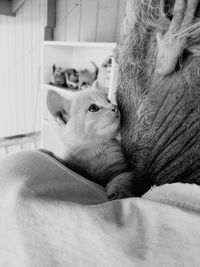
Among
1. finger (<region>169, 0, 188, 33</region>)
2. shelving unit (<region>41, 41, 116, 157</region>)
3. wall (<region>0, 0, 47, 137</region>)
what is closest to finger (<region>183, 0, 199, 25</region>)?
finger (<region>169, 0, 188, 33</region>)

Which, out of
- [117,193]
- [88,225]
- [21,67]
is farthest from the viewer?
[21,67]

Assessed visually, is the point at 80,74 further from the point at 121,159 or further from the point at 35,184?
the point at 35,184

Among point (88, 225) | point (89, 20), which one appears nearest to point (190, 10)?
point (88, 225)

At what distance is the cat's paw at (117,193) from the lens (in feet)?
1.44

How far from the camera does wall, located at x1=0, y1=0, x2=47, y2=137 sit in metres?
2.15

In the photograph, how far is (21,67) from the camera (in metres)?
2.43

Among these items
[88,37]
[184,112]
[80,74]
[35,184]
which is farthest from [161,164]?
[88,37]

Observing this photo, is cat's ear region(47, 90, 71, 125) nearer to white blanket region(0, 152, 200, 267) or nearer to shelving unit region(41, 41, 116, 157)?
white blanket region(0, 152, 200, 267)

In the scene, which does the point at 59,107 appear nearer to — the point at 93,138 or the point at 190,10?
the point at 93,138

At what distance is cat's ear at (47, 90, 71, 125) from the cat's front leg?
40 centimetres

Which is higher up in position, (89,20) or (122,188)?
(89,20)

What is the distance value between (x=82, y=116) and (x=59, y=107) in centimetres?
9

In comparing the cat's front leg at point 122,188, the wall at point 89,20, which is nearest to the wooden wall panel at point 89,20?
the wall at point 89,20

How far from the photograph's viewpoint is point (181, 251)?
240 mm
